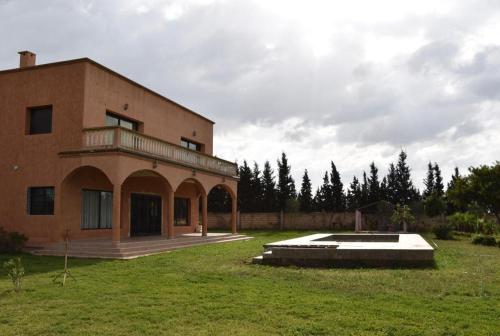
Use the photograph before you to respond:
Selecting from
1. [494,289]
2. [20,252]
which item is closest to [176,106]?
[20,252]

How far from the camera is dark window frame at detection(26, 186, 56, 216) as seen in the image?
18.7m

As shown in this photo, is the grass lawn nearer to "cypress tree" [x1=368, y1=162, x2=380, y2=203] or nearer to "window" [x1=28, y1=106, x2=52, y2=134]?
"window" [x1=28, y1=106, x2=52, y2=134]

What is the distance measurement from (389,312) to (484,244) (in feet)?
58.8

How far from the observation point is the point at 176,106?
2642 centimetres

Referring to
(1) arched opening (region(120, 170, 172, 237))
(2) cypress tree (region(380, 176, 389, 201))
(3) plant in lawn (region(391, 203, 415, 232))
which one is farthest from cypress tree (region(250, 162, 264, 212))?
(1) arched opening (region(120, 170, 172, 237))

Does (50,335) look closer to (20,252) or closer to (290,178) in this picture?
(20,252)

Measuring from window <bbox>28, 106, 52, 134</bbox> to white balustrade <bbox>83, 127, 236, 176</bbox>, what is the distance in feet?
7.61

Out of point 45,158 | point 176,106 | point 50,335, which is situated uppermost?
point 176,106

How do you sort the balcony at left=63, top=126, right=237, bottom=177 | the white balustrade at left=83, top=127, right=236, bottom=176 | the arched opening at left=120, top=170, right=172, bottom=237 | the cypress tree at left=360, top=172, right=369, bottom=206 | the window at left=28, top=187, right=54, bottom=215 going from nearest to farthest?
1. the balcony at left=63, top=126, right=237, bottom=177
2. the white balustrade at left=83, top=127, right=236, bottom=176
3. the window at left=28, top=187, right=54, bottom=215
4. the arched opening at left=120, top=170, right=172, bottom=237
5. the cypress tree at left=360, top=172, right=369, bottom=206

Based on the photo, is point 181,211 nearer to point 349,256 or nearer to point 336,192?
point 349,256

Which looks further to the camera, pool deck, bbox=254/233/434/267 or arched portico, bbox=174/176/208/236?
arched portico, bbox=174/176/208/236

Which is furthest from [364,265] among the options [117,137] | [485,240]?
[485,240]

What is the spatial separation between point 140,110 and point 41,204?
21.2ft

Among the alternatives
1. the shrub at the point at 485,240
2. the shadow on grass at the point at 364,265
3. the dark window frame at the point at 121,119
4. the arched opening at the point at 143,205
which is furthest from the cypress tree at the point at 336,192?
the shadow on grass at the point at 364,265
